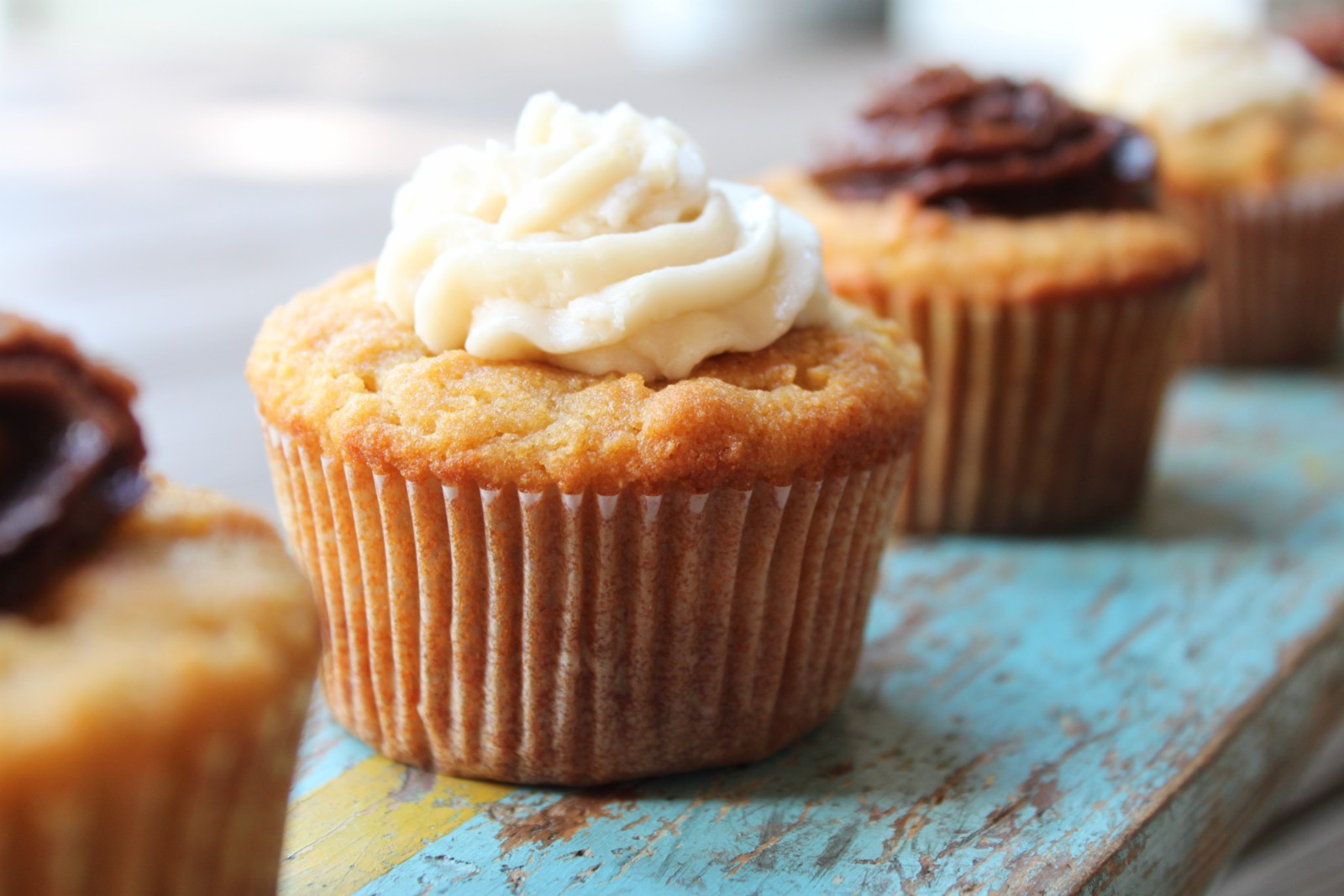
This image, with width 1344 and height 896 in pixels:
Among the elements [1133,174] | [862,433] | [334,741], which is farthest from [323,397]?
[1133,174]

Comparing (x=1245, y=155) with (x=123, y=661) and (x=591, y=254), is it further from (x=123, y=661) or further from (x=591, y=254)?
(x=123, y=661)

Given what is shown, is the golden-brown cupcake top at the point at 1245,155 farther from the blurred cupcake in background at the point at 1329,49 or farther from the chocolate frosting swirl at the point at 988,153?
the chocolate frosting swirl at the point at 988,153

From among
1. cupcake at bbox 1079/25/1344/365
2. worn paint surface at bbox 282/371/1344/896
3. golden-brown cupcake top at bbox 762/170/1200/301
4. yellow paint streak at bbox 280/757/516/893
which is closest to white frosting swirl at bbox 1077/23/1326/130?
cupcake at bbox 1079/25/1344/365

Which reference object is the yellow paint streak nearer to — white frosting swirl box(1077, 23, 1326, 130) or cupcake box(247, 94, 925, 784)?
cupcake box(247, 94, 925, 784)

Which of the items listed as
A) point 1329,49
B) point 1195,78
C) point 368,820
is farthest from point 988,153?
point 1329,49

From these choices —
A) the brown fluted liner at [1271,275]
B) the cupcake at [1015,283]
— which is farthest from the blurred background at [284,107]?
the brown fluted liner at [1271,275]

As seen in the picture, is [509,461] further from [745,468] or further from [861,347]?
[861,347]
